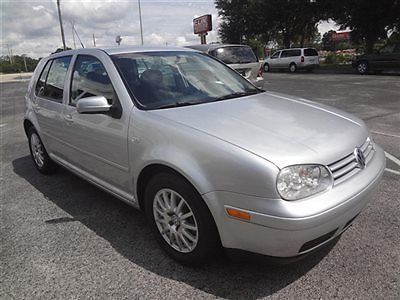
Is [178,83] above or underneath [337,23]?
underneath

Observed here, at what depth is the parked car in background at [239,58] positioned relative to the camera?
33.1ft

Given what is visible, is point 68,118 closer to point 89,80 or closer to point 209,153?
point 89,80

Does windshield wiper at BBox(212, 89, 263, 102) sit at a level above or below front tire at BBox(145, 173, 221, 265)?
above

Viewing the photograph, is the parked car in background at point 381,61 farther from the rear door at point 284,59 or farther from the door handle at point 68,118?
the door handle at point 68,118

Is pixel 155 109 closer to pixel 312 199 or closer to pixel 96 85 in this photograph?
pixel 96 85

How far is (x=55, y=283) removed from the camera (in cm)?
262

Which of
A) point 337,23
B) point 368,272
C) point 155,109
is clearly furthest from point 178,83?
point 337,23

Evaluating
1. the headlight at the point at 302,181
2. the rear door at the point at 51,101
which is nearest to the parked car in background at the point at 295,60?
the rear door at the point at 51,101

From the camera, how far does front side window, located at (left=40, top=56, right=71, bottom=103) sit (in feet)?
13.2

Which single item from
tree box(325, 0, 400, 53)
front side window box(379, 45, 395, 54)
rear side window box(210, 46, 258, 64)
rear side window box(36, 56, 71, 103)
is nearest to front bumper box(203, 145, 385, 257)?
rear side window box(36, 56, 71, 103)

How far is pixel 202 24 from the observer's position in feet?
116

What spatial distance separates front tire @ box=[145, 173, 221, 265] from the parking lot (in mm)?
144

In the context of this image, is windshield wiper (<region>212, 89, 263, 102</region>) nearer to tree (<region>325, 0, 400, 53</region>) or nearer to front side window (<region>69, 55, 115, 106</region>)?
front side window (<region>69, 55, 115, 106</region>)

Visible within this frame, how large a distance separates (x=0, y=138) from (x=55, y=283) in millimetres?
6104
